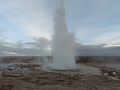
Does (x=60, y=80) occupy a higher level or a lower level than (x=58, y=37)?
lower

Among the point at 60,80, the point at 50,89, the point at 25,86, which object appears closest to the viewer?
the point at 50,89

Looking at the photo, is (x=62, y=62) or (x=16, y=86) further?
(x=62, y=62)

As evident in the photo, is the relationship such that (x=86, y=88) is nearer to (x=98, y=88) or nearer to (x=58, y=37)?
(x=98, y=88)

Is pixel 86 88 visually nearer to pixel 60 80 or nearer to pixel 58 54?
pixel 60 80

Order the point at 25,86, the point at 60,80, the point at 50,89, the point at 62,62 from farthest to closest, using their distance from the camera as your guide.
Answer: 1. the point at 62,62
2. the point at 60,80
3. the point at 25,86
4. the point at 50,89

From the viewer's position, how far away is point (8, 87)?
15875 millimetres

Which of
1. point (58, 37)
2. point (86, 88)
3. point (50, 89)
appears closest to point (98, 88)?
point (86, 88)

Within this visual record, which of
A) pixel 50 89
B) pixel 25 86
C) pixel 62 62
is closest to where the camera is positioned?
pixel 50 89

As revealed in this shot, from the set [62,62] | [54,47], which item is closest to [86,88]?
[62,62]

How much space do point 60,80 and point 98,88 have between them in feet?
15.4

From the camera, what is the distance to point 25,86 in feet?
52.9

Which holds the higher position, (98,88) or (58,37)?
(58,37)

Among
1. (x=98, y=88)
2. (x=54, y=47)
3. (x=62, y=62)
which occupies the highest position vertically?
(x=54, y=47)

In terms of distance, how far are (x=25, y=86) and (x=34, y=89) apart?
121cm
